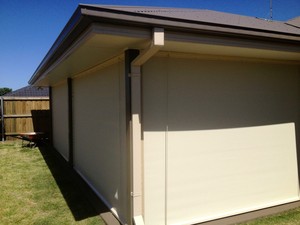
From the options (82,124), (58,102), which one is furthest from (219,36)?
(58,102)

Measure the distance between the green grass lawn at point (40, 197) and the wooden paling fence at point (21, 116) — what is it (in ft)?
18.4

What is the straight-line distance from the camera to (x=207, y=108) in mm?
4805

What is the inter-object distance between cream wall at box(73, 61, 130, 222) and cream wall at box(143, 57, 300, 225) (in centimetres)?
54

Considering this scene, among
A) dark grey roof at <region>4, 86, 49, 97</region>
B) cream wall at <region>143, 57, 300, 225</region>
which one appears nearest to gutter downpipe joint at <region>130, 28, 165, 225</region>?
cream wall at <region>143, 57, 300, 225</region>

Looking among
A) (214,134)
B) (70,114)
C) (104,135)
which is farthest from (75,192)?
(214,134)

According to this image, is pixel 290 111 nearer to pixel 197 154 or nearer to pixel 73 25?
pixel 197 154

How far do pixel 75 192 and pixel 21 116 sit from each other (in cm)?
1093

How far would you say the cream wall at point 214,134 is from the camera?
14.6 feet

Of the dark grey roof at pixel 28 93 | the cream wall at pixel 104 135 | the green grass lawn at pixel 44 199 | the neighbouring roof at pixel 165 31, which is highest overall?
the dark grey roof at pixel 28 93

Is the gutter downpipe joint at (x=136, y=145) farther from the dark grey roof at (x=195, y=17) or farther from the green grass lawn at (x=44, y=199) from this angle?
the green grass lawn at (x=44, y=199)

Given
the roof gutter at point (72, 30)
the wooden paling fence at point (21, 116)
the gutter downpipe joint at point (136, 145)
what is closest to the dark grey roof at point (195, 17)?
the roof gutter at point (72, 30)

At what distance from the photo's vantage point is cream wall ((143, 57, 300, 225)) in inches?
175

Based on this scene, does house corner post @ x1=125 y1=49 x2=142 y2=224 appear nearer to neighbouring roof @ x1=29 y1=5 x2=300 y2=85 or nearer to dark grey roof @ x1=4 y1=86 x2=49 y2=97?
neighbouring roof @ x1=29 y1=5 x2=300 y2=85

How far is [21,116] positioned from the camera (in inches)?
629
